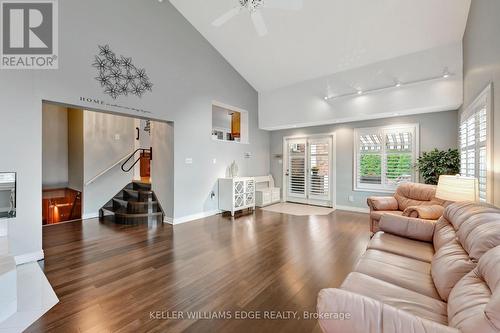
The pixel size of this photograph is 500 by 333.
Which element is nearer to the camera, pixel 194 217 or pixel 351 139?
pixel 194 217

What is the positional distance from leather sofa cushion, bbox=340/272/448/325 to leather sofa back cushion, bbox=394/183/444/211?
279 centimetres

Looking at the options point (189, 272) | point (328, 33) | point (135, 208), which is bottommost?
point (189, 272)

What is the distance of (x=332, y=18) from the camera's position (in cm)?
422

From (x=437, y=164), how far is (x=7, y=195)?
22.9ft

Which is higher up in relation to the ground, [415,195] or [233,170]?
[233,170]

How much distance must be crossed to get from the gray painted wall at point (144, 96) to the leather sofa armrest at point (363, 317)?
3.67 m

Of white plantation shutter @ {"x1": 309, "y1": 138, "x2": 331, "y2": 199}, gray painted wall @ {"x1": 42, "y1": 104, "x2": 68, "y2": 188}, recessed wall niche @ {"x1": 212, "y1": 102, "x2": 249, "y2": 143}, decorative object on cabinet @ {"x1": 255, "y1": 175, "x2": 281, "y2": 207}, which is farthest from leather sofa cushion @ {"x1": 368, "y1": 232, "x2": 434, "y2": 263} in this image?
gray painted wall @ {"x1": 42, "y1": 104, "x2": 68, "y2": 188}

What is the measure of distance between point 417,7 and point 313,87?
98.0 inches

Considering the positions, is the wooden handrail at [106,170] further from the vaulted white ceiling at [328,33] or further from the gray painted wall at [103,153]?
the vaulted white ceiling at [328,33]

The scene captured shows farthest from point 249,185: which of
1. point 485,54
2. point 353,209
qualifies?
point 485,54

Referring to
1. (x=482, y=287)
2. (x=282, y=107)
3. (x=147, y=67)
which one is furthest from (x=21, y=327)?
(x=282, y=107)

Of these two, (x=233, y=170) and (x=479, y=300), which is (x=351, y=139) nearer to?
(x=233, y=170)

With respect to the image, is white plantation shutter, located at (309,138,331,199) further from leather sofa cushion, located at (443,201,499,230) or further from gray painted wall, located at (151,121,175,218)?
leather sofa cushion, located at (443,201,499,230)

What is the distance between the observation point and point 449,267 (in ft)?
4.80
